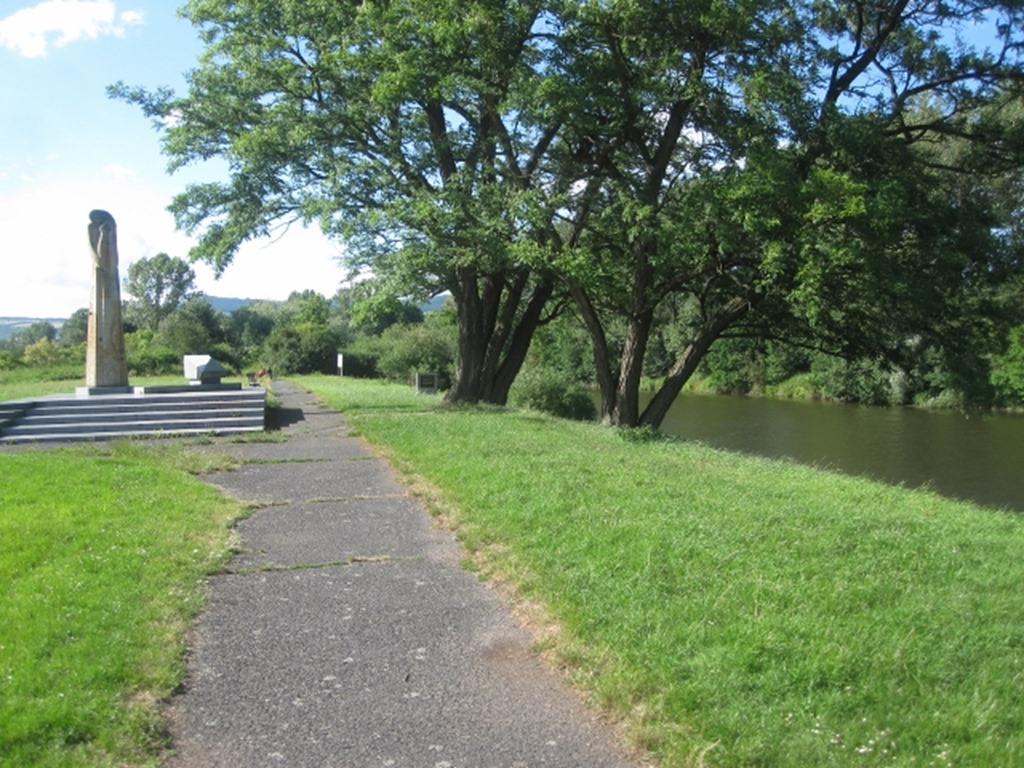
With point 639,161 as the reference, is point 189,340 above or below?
below

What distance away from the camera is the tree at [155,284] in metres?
93.2

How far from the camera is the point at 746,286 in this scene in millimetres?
17875

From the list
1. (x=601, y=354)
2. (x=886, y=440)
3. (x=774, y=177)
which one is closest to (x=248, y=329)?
(x=886, y=440)

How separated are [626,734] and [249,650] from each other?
215cm

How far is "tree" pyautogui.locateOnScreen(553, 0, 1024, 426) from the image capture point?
14.7 m

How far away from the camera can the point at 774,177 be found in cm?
1427

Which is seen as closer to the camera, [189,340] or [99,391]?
[99,391]

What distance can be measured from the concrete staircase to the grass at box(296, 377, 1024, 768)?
6347 mm

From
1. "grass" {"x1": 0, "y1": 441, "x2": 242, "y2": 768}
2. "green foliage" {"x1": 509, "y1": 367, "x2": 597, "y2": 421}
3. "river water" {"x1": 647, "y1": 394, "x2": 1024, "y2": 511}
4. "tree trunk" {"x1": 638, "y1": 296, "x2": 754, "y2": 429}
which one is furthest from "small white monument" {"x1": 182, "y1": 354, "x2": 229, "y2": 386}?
"river water" {"x1": 647, "y1": 394, "x2": 1024, "y2": 511}

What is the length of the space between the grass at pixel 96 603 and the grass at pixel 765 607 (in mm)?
2009

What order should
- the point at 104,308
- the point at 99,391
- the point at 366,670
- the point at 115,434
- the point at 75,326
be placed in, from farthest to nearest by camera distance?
the point at 75,326 → the point at 104,308 → the point at 99,391 → the point at 115,434 → the point at 366,670

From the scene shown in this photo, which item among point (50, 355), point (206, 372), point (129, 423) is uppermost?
point (50, 355)

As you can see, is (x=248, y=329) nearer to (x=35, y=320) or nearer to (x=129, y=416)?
(x=35, y=320)

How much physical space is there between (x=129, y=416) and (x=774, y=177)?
10.7 meters
